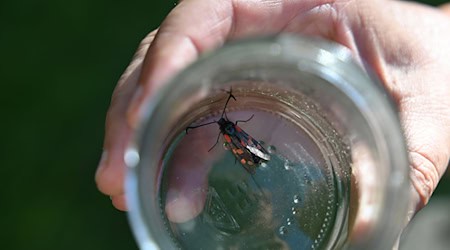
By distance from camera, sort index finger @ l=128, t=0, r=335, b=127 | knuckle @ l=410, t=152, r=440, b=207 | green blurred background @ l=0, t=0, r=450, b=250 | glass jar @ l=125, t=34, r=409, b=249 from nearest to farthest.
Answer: glass jar @ l=125, t=34, r=409, b=249, index finger @ l=128, t=0, r=335, b=127, knuckle @ l=410, t=152, r=440, b=207, green blurred background @ l=0, t=0, r=450, b=250

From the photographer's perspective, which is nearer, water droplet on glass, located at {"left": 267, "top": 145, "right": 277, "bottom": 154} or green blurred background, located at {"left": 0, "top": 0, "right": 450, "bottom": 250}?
water droplet on glass, located at {"left": 267, "top": 145, "right": 277, "bottom": 154}

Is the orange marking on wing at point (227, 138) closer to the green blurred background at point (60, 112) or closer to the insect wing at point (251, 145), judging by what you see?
the insect wing at point (251, 145)

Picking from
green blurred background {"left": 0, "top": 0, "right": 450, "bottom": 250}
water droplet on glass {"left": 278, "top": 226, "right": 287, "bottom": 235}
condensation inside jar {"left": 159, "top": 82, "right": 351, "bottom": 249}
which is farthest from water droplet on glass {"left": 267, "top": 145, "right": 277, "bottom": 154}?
green blurred background {"left": 0, "top": 0, "right": 450, "bottom": 250}

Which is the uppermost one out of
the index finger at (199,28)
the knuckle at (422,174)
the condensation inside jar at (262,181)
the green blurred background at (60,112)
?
the index finger at (199,28)

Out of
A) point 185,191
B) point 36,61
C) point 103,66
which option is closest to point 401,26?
point 185,191

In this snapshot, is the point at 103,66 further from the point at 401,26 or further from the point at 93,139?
the point at 401,26

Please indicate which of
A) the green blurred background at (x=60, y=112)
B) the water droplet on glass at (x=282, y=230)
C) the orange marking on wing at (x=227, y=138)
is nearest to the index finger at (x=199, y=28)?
the orange marking on wing at (x=227, y=138)

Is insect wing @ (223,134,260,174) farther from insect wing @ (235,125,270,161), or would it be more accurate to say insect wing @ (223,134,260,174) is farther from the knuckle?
the knuckle
